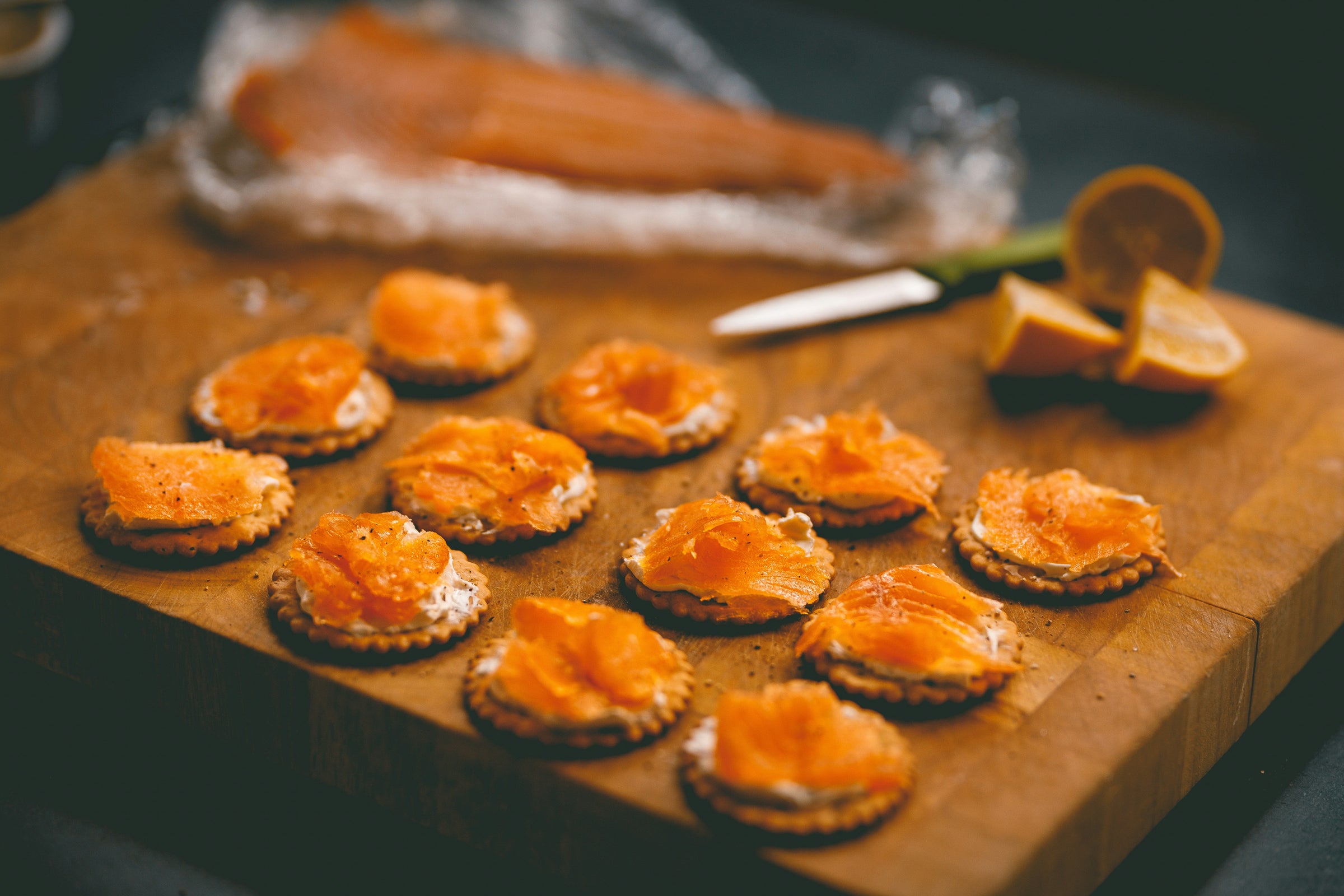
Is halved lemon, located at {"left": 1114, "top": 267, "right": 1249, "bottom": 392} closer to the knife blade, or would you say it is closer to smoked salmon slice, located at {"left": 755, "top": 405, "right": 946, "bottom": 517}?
the knife blade

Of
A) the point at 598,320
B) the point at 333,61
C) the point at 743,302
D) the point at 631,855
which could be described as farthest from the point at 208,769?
the point at 333,61

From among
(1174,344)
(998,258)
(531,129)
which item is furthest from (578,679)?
(531,129)

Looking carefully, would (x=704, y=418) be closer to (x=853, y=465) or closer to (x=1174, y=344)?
(x=853, y=465)

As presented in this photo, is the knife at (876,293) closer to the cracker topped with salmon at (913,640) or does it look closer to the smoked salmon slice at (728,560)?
the smoked salmon slice at (728,560)

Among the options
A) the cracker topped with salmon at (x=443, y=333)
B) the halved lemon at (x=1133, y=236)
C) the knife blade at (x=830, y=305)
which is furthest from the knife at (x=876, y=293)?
the cracker topped with salmon at (x=443, y=333)

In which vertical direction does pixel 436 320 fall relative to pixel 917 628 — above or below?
below

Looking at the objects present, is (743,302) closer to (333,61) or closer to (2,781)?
(333,61)
